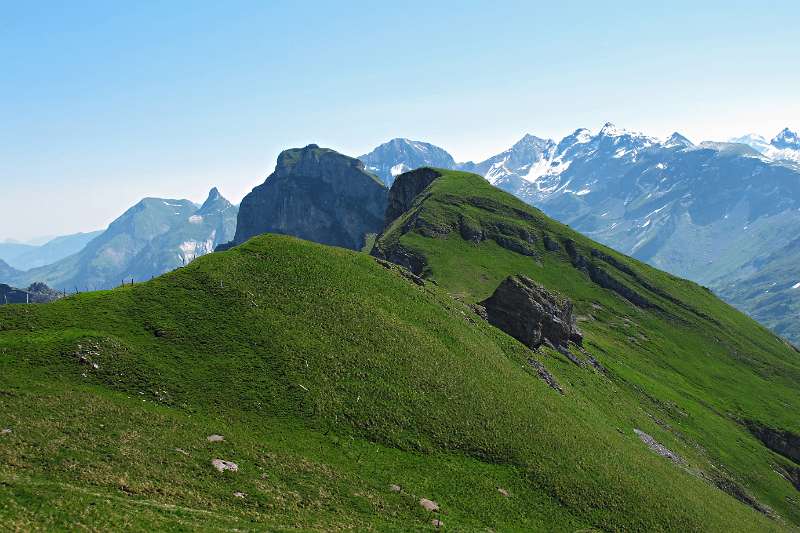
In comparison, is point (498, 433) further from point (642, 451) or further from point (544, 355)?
point (544, 355)

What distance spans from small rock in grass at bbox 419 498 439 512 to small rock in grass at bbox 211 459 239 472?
18.6m

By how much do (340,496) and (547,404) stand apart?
40.9 metres

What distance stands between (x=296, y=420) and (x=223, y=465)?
41.9ft

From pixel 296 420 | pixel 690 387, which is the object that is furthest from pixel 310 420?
pixel 690 387

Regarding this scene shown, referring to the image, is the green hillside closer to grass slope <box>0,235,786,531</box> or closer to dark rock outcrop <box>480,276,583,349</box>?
grass slope <box>0,235,786,531</box>

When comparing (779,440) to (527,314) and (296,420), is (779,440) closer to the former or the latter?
(527,314)

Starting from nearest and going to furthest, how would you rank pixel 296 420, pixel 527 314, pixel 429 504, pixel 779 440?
pixel 429 504 → pixel 296 420 → pixel 527 314 → pixel 779 440

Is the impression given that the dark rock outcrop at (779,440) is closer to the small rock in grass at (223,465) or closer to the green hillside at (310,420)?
the green hillside at (310,420)

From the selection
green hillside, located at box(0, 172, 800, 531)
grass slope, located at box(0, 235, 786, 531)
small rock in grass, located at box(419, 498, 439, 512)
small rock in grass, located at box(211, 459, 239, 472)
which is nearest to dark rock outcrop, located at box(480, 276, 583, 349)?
green hillside, located at box(0, 172, 800, 531)

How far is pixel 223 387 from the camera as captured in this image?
64000 millimetres

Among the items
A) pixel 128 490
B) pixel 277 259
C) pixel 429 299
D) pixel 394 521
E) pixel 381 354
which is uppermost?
pixel 277 259

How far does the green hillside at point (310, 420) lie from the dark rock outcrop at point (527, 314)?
8.67 metres

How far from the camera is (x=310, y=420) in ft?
207

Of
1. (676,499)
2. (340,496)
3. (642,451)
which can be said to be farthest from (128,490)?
(642,451)
